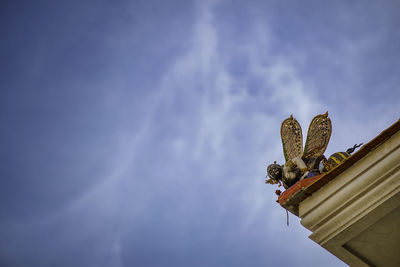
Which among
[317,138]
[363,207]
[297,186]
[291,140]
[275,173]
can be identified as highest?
[291,140]

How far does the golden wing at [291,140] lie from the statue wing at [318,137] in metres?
0.21

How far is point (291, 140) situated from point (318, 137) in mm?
796

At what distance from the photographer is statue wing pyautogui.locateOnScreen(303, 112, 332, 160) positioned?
916cm

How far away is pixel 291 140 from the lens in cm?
1003

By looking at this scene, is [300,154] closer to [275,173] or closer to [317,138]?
[317,138]

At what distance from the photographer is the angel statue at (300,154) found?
8.59 meters

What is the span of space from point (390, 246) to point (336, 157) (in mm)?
2521

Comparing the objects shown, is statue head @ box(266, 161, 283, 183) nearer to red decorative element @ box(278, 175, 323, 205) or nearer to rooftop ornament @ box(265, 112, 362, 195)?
rooftop ornament @ box(265, 112, 362, 195)

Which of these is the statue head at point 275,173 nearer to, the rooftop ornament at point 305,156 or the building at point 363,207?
the rooftop ornament at point 305,156

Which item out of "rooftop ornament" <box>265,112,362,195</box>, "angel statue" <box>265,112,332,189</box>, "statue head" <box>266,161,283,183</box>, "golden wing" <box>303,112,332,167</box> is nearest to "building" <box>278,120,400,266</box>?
"rooftop ornament" <box>265,112,362,195</box>

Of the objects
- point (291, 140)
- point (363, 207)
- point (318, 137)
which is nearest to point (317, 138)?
point (318, 137)

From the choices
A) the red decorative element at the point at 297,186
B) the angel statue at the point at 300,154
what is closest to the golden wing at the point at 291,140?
the angel statue at the point at 300,154

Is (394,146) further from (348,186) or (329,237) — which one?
(329,237)

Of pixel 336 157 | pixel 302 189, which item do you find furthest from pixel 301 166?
pixel 302 189
